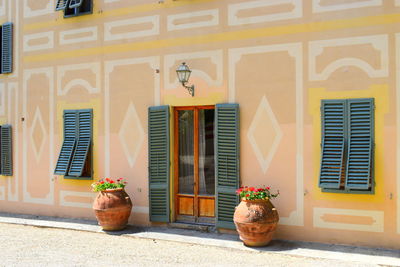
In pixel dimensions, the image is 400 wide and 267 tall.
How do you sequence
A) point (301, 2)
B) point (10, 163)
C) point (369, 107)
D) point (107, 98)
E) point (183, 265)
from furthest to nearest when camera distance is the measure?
point (10, 163) → point (107, 98) → point (301, 2) → point (369, 107) → point (183, 265)

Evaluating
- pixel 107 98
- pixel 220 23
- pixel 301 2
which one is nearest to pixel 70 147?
pixel 107 98

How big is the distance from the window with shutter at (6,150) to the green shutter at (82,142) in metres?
2.13

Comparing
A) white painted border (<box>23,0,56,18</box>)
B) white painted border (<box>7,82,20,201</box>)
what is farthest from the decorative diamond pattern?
white painted border (<box>23,0,56,18</box>)

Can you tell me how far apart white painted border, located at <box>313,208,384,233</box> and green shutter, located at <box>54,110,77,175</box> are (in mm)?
5301

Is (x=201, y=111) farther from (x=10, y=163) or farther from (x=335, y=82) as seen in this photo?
(x=10, y=163)

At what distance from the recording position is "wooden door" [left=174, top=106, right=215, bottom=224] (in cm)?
848

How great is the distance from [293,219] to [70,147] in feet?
16.5

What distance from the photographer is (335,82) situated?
7.28 metres

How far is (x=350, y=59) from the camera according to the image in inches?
283

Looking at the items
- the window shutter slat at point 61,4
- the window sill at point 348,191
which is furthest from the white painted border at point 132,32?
the window sill at point 348,191

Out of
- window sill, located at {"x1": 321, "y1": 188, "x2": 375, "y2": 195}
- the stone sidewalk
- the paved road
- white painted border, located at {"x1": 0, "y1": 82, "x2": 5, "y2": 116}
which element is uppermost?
white painted border, located at {"x1": 0, "y1": 82, "x2": 5, "y2": 116}

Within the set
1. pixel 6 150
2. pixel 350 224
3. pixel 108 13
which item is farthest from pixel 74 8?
pixel 350 224

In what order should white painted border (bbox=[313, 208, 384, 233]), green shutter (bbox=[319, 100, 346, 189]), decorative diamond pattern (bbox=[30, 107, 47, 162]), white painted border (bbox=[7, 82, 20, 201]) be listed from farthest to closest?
1. white painted border (bbox=[7, 82, 20, 201])
2. decorative diamond pattern (bbox=[30, 107, 47, 162])
3. green shutter (bbox=[319, 100, 346, 189])
4. white painted border (bbox=[313, 208, 384, 233])

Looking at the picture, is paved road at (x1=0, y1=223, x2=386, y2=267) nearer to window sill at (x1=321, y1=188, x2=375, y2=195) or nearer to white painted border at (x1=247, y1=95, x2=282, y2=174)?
window sill at (x1=321, y1=188, x2=375, y2=195)
